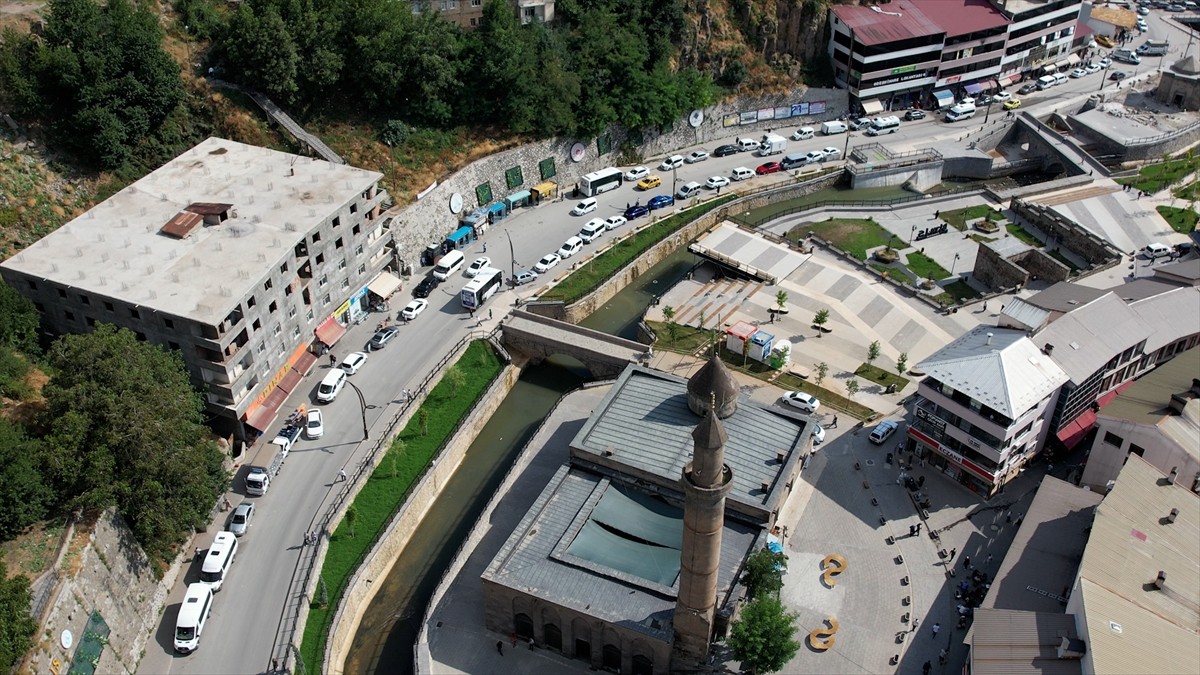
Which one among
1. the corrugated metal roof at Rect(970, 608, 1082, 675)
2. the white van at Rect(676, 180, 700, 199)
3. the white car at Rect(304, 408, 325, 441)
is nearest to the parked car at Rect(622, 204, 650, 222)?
the white van at Rect(676, 180, 700, 199)

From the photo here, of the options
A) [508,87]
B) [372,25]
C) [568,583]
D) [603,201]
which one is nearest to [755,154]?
[603,201]

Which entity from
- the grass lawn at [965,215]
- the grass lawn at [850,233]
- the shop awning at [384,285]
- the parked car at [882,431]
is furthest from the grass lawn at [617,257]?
the parked car at [882,431]

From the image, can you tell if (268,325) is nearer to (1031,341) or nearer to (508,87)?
(508,87)

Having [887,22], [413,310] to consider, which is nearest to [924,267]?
[887,22]

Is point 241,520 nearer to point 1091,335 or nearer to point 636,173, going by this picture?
point 636,173

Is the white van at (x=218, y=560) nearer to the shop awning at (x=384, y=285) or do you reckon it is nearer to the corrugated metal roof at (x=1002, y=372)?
the shop awning at (x=384, y=285)
